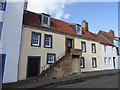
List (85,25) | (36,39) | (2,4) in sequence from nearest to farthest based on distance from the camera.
→ (2,4) → (36,39) → (85,25)

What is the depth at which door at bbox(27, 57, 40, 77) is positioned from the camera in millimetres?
18109

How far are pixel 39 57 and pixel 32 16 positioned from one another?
6052 mm

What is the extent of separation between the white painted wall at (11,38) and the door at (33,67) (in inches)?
80.0

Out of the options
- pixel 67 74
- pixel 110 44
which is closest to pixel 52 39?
pixel 67 74

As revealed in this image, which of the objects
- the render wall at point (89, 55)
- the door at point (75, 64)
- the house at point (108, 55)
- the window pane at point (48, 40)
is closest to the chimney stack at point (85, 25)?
the house at point (108, 55)

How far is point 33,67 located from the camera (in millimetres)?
18562

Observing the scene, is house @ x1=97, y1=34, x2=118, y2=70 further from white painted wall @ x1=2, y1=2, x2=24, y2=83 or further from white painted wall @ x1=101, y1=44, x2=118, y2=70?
white painted wall @ x1=2, y1=2, x2=24, y2=83

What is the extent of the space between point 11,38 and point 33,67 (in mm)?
4542

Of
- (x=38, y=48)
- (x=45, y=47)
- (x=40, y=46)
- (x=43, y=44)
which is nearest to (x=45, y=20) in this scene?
(x=43, y=44)

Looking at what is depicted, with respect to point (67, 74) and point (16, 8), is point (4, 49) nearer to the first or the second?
point (16, 8)

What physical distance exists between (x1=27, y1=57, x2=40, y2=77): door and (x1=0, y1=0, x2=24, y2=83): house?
2.03 metres

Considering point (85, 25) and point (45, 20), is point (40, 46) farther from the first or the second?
point (85, 25)

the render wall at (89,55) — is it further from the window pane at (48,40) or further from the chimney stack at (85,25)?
the window pane at (48,40)

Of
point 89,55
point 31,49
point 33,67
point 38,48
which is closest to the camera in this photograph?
point 31,49
